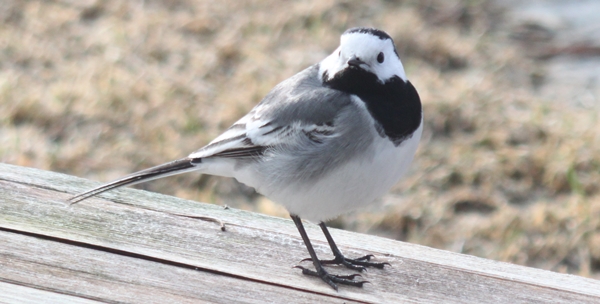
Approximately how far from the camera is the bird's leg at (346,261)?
317 cm

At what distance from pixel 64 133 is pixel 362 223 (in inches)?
89.0

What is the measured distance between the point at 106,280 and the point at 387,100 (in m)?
1.28

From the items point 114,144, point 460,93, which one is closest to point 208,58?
point 114,144

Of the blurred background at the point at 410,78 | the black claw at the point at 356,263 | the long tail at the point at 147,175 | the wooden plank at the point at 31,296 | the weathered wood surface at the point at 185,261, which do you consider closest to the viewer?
the wooden plank at the point at 31,296

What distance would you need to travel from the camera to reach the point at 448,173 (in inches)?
219

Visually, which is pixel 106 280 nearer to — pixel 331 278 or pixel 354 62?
pixel 331 278

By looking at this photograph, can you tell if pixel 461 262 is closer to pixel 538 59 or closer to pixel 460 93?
pixel 460 93

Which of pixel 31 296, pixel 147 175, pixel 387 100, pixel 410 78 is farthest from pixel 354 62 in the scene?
pixel 410 78

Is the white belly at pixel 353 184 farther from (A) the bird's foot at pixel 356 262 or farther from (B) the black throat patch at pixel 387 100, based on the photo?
(A) the bird's foot at pixel 356 262

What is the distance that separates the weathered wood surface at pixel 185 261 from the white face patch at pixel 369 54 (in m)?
0.70

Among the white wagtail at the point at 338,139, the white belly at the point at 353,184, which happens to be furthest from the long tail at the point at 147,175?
the white belly at the point at 353,184

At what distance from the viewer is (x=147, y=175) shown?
3.45 metres

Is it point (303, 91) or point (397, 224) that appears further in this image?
point (397, 224)

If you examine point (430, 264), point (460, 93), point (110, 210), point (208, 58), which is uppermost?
point (208, 58)
